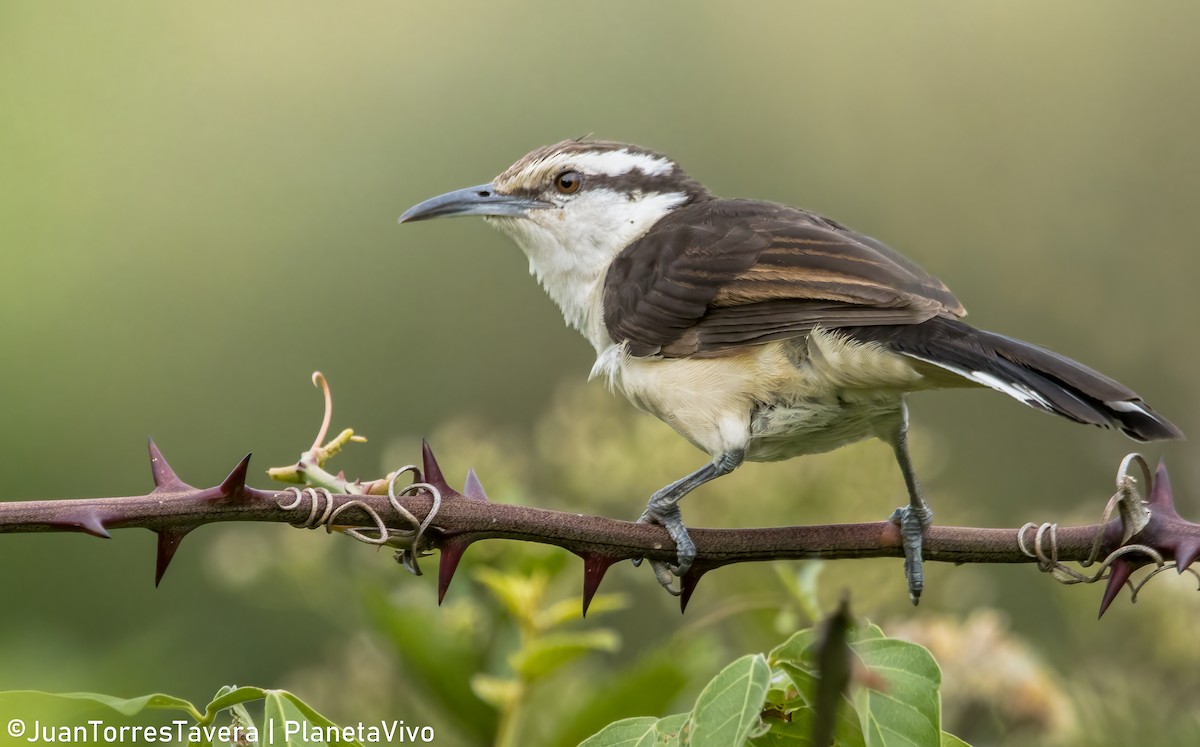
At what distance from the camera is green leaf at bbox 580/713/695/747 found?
2111mm

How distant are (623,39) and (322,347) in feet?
14.2

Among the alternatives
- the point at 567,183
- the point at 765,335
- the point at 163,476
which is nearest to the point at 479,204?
the point at 567,183

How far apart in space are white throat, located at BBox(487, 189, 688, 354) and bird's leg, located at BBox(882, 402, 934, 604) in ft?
4.15

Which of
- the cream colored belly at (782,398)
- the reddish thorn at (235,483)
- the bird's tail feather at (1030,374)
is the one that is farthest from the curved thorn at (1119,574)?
the reddish thorn at (235,483)

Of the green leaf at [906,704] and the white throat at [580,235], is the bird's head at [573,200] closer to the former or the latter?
the white throat at [580,235]

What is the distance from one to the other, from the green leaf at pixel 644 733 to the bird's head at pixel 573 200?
8.98 feet

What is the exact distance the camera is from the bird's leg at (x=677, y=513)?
9.68 ft

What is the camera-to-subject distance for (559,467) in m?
4.33

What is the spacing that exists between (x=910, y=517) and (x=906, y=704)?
140cm

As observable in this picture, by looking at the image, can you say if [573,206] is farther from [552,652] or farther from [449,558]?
[449,558]

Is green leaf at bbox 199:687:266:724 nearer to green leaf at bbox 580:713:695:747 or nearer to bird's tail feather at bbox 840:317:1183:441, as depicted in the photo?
green leaf at bbox 580:713:695:747

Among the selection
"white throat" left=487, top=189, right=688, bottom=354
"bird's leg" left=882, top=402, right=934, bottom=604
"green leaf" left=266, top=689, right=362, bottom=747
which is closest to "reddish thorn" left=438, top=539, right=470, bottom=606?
"green leaf" left=266, top=689, right=362, bottom=747

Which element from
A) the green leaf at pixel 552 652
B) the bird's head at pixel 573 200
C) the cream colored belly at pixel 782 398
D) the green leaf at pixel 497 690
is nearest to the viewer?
the green leaf at pixel 552 652

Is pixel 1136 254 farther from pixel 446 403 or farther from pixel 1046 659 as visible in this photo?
pixel 446 403
